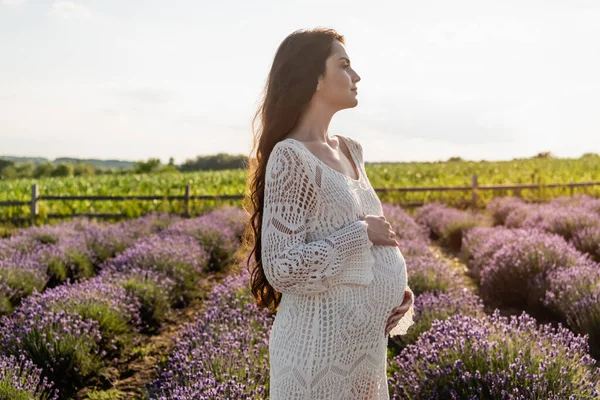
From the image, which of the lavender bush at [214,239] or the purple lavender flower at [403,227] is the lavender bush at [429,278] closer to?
the purple lavender flower at [403,227]

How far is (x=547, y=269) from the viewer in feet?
20.0

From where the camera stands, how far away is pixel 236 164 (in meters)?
70.2

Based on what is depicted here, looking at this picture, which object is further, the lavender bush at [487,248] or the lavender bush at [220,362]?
the lavender bush at [487,248]

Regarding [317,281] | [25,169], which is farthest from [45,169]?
[317,281]

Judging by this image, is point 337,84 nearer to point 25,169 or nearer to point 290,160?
point 290,160

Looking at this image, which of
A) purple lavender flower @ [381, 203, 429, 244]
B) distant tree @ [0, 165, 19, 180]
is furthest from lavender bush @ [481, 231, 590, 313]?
distant tree @ [0, 165, 19, 180]

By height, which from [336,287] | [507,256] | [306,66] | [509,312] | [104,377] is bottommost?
[104,377]

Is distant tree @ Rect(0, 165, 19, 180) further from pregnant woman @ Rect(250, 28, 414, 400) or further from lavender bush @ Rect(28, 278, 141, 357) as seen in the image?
pregnant woman @ Rect(250, 28, 414, 400)

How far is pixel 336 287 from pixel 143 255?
5.68 metres

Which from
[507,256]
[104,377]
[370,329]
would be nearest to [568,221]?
[507,256]

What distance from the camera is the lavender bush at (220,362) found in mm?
2945

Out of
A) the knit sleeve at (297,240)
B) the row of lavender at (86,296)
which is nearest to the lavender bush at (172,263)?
the row of lavender at (86,296)

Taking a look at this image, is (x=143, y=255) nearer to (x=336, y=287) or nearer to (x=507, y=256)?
(x=507, y=256)

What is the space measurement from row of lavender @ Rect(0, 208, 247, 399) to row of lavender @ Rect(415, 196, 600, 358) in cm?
300
